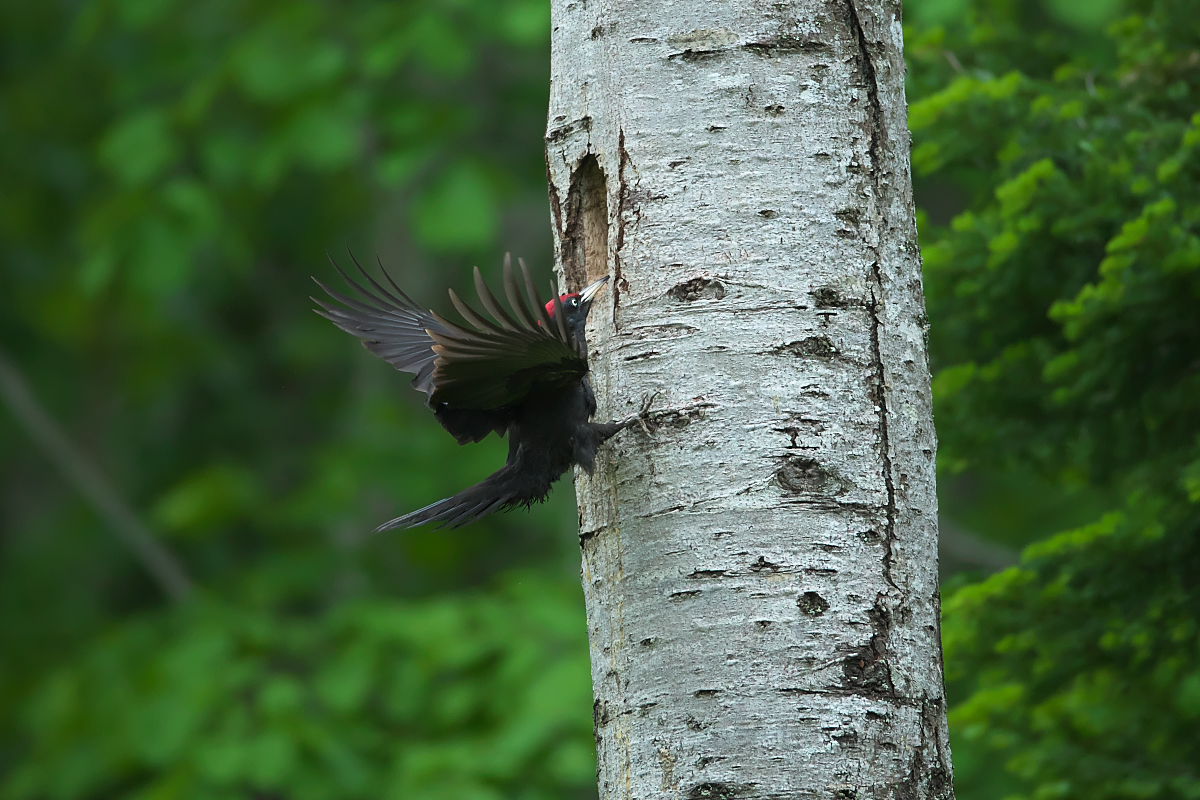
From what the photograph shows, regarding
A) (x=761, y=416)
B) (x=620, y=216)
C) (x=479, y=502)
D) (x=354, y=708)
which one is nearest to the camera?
(x=761, y=416)

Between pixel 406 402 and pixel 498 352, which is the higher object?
pixel 406 402

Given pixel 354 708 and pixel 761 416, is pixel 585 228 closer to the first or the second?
pixel 761 416

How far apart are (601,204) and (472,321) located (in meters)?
0.39

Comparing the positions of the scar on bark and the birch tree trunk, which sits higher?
the scar on bark

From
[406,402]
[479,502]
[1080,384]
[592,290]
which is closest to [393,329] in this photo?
[479,502]

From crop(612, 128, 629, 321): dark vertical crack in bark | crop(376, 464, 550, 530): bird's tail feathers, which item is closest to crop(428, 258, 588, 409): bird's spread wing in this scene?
crop(612, 128, 629, 321): dark vertical crack in bark

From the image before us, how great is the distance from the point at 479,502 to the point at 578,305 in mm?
635

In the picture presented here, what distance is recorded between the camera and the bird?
238 centimetres

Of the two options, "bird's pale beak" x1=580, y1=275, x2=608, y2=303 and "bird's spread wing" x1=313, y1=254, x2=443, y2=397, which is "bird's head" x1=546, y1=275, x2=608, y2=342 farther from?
"bird's spread wing" x1=313, y1=254, x2=443, y2=397

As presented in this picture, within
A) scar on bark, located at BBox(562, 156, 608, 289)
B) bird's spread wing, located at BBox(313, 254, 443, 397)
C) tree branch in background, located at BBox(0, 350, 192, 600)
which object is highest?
tree branch in background, located at BBox(0, 350, 192, 600)

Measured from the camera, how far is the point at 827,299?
7.13 feet

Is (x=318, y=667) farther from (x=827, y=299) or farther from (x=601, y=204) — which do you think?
(x=827, y=299)

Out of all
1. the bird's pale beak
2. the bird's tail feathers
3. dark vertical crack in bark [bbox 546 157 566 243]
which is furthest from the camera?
the bird's tail feathers

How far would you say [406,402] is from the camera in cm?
908
